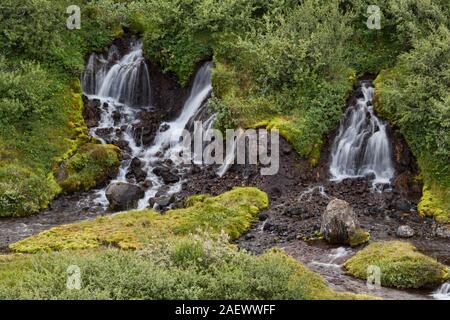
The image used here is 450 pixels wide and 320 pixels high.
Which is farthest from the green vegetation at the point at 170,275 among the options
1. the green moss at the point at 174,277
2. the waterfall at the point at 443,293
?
the waterfall at the point at 443,293

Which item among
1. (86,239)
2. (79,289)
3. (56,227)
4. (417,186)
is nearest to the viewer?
(79,289)

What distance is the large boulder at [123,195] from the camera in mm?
24547

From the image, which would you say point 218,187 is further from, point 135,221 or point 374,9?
point 374,9

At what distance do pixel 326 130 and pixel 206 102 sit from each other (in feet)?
22.4

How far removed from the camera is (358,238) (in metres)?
20.2

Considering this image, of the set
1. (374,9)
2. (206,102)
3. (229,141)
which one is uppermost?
(374,9)

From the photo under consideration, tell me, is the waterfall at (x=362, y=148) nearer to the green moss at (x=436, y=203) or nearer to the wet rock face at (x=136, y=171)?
the green moss at (x=436, y=203)

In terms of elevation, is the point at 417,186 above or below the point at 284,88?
below

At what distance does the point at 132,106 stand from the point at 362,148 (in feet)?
41.8

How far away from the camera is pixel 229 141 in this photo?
27.1 meters

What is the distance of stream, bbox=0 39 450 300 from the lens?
20531mm

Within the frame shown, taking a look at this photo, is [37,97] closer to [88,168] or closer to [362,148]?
[88,168]

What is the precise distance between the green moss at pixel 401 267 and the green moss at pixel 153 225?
4.87 metres

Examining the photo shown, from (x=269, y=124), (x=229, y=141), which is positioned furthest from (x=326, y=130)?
(x=229, y=141)
